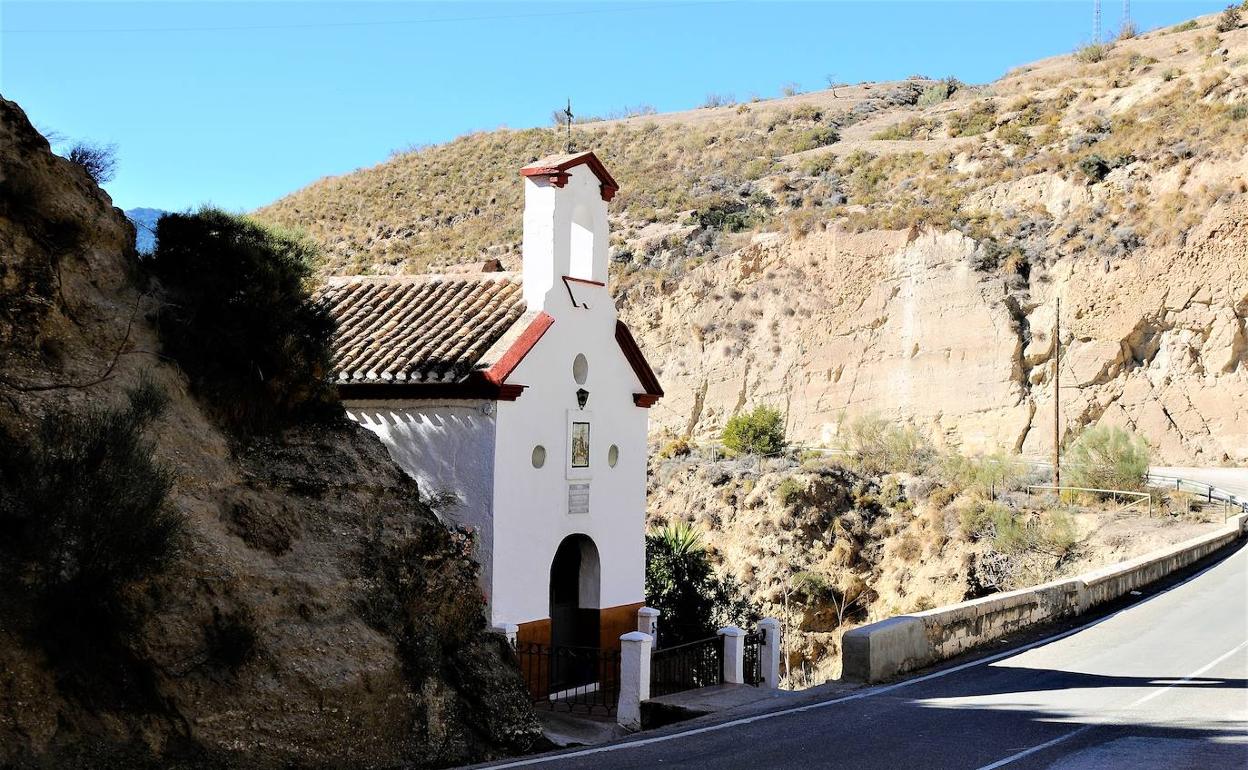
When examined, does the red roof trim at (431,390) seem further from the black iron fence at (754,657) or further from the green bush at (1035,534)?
the green bush at (1035,534)

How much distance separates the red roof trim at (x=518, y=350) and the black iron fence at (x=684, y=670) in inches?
175

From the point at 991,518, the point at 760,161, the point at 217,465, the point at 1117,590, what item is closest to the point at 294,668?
the point at 217,465

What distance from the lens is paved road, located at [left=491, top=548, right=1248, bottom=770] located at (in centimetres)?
955

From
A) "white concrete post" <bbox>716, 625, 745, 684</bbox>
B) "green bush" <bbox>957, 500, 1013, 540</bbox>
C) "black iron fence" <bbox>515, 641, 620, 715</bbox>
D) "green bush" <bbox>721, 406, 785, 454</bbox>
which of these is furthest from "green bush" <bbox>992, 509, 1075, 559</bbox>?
"white concrete post" <bbox>716, 625, 745, 684</bbox>

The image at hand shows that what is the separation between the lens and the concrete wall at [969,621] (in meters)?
13.6

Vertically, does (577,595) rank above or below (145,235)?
below

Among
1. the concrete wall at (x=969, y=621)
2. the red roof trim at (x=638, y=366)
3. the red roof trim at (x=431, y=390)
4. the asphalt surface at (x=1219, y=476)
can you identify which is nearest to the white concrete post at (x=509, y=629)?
the red roof trim at (x=431, y=390)

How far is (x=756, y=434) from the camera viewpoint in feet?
133

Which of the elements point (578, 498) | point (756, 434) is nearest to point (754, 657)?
point (578, 498)

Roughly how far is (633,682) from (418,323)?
6794 mm

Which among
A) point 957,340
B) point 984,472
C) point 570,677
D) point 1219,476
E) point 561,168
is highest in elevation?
point 957,340

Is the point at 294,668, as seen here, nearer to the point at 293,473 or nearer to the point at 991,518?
the point at 293,473

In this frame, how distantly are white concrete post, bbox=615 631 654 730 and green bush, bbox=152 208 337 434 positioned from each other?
14.3ft

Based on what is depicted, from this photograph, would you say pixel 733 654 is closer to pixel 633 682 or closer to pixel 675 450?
pixel 633 682
